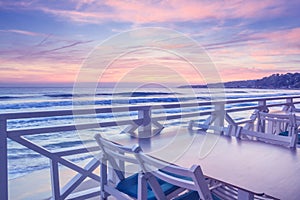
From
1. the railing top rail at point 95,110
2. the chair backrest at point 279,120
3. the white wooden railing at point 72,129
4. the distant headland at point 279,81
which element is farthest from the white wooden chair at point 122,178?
the distant headland at point 279,81

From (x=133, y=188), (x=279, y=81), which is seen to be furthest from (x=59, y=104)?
(x=133, y=188)

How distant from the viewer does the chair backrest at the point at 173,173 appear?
3.59 feet

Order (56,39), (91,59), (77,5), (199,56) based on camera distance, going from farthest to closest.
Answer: (56,39), (77,5), (199,56), (91,59)

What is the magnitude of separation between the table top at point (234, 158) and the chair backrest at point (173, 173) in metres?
0.20

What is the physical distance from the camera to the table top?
122 centimetres

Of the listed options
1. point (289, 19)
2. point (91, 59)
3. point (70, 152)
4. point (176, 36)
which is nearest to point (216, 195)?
point (70, 152)

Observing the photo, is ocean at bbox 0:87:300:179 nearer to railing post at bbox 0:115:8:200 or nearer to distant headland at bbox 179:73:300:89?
railing post at bbox 0:115:8:200

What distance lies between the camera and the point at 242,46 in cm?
614

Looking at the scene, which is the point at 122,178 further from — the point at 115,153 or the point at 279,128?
the point at 279,128

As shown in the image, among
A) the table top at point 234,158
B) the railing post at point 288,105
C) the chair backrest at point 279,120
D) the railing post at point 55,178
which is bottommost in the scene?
the railing post at point 55,178

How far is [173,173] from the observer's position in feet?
4.02

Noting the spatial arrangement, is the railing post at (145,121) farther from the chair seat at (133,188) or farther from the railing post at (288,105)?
the railing post at (288,105)

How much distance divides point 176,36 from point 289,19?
10.00ft

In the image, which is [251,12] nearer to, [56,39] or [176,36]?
[176,36]
